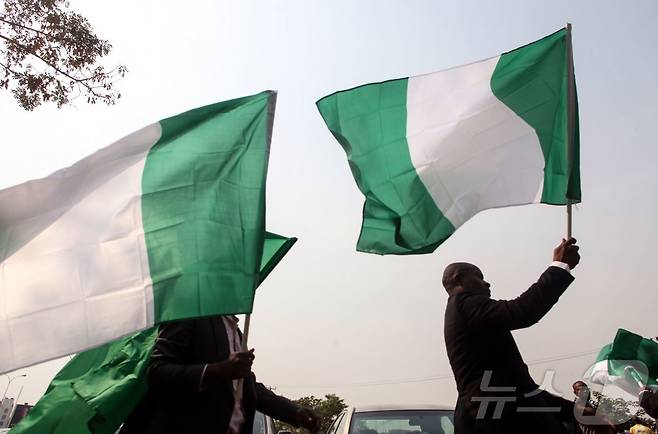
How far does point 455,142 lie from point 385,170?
0.48 meters

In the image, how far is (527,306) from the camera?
304 centimetres

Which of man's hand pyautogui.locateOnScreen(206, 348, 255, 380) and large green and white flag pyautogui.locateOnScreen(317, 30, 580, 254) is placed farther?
large green and white flag pyautogui.locateOnScreen(317, 30, 580, 254)

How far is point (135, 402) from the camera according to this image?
3.18 metres

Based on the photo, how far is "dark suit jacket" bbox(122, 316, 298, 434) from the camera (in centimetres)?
296

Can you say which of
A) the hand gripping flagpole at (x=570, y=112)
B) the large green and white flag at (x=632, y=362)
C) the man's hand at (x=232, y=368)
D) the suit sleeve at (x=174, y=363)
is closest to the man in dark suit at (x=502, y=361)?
the hand gripping flagpole at (x=570, y=112)

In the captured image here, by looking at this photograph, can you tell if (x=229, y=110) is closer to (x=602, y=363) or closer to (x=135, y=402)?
(x=135, y=402)

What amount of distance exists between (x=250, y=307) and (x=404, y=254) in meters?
1.17

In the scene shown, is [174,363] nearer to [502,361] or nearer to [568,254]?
[502,361]

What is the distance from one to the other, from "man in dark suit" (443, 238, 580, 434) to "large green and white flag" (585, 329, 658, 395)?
401cm

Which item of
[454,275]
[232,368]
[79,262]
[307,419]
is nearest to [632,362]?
[454,275]

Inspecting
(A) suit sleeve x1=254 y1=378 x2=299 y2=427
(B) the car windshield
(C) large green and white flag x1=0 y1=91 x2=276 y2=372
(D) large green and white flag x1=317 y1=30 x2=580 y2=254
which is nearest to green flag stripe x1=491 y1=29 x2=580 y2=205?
(D) large green and white flag x1=317 y1=30 x2=580 y2=254

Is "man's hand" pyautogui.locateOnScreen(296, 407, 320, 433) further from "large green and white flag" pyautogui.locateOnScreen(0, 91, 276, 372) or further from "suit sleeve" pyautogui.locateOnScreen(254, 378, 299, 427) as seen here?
"large green and white flag" pyautogui.locateOnScreen(0, 91, 276, 372)

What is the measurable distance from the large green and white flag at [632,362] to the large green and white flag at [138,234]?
5061 mm

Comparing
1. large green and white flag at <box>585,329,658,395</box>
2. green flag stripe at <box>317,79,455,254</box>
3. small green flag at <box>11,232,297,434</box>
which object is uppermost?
green flag stripe at <box>317,79,455,254</box>
